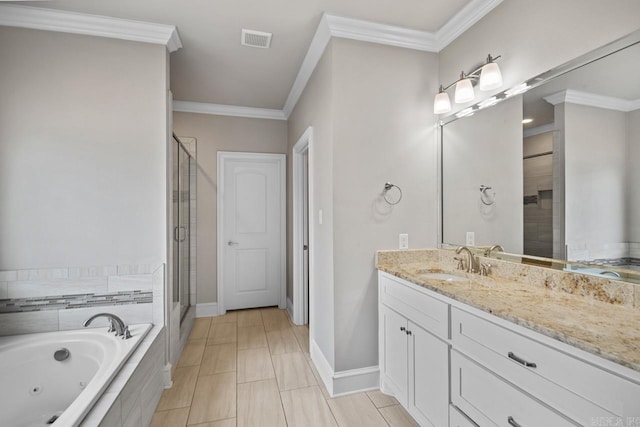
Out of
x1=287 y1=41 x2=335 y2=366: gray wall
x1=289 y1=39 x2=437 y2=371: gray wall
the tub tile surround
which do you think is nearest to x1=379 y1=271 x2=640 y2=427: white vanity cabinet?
x1=289 y1=39 x2=437 y2=371: gray wall

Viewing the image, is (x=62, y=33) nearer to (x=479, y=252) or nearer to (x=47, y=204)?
(x=47, y=204)

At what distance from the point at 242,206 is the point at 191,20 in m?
2.17

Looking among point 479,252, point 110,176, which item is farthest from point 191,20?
point 479,252

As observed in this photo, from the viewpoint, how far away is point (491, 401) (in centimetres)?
119

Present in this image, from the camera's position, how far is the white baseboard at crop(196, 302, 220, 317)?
3.67m

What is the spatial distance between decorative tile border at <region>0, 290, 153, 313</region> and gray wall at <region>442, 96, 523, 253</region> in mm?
2337

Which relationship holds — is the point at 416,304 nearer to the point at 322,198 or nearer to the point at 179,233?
the point at 322,198

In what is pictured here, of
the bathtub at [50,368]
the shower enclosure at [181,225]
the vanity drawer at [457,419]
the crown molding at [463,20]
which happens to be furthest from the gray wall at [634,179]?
the shower enclosure at [181,225]

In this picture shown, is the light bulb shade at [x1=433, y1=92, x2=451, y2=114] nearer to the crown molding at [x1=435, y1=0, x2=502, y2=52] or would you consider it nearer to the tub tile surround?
the crown molding at [x1=435, y1=0, x2=502, y2=52]

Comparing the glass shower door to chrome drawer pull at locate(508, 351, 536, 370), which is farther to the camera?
the glass shower door

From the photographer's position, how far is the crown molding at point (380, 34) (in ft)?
6.82

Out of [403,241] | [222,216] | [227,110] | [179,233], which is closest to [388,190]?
[403,241]

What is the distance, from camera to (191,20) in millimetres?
2100

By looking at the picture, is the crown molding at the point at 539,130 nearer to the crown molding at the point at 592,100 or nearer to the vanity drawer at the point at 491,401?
the crown molding at the point at 592,100
